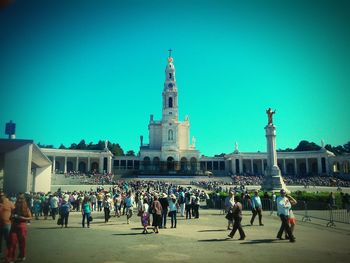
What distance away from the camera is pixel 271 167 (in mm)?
34562

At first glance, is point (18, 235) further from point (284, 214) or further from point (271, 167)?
point (271, 167)

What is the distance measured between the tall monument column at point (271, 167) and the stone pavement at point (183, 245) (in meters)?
19.5

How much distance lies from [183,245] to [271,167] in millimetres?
26452

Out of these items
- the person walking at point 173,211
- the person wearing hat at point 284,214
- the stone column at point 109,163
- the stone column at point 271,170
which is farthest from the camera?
the stone column at point 109,163

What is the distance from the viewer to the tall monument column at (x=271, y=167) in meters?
33.2

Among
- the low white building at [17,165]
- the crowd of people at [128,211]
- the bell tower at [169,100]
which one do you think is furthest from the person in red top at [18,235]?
the bell tower at [169,100]

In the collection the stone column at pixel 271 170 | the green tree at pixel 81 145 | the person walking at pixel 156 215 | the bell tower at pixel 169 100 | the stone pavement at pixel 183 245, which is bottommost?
the stone pavement at pixel 183 245

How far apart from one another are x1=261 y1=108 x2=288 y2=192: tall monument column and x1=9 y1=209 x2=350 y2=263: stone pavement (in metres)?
19.5

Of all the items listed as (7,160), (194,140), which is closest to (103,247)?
(7,160)

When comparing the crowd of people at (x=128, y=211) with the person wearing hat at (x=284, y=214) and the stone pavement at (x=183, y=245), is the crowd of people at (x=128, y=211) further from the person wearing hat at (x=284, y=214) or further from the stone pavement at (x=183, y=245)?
the stone pavement at (x=183, y=245)

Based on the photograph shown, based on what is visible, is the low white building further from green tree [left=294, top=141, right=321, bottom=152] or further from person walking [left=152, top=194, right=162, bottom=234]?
green tree [left=294, top=141, right=321, bottom=152]

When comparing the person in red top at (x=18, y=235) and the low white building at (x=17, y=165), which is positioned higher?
the low white building at (x=17, y=165)

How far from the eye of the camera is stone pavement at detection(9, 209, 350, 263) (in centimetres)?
854

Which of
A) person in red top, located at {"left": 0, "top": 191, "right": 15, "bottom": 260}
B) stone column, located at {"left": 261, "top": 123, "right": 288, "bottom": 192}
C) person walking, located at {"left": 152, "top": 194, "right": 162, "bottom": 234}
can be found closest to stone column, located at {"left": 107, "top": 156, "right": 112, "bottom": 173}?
stone column, located at {"left": 261, "top": 123, "right": 288, "bottom": 192}
